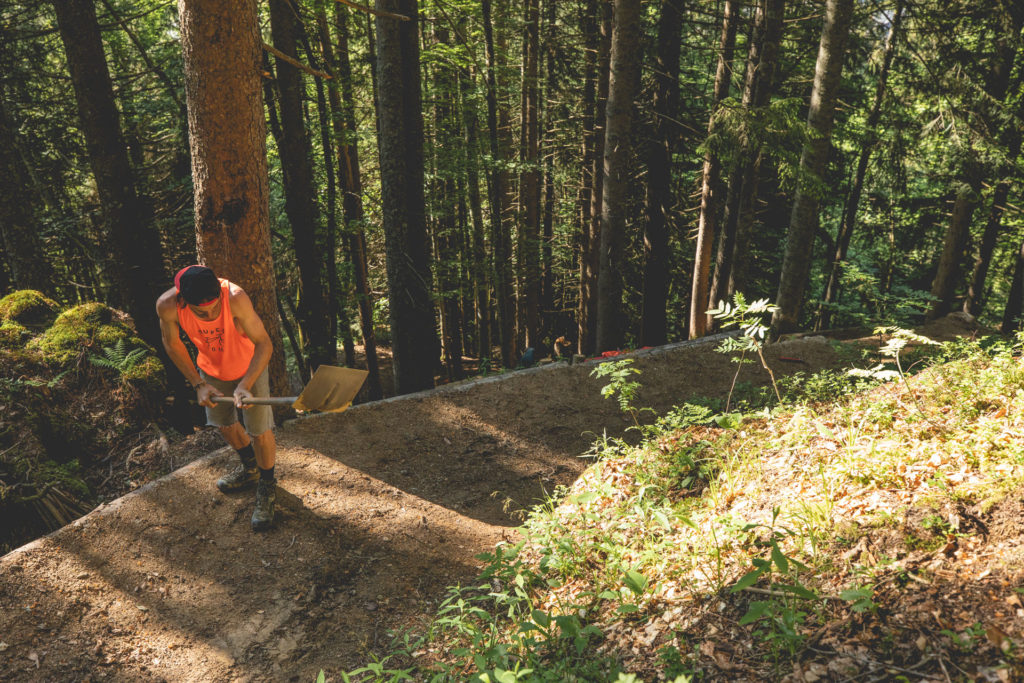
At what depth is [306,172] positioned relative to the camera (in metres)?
9.69

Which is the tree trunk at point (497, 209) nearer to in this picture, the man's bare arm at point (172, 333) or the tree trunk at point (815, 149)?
the tree trunk at point (815, 149)

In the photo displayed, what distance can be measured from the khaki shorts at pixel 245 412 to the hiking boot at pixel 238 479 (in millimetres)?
642

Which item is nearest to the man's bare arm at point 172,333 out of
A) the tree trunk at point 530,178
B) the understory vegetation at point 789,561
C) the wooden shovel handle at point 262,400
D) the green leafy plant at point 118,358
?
the wooden shovel handle at point 262,400

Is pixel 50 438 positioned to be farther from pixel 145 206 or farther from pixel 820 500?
pixel 820 500

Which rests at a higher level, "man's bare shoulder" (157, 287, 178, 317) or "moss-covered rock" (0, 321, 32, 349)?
"man's bare shoulder" (157, 287, 178, 317)

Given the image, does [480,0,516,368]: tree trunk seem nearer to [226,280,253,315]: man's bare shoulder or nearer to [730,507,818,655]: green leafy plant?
[226,280,253,315]: man's bare shoulder

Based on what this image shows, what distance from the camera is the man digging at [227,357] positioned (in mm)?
3898

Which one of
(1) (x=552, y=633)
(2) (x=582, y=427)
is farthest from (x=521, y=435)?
(1) (x=552, y=633)

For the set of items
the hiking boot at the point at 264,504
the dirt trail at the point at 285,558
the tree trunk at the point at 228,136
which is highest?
the tree trunk at the point at 228,136

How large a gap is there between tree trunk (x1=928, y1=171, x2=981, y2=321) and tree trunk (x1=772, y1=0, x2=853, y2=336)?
7300 mm

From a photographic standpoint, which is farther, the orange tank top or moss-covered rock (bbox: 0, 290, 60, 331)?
moss-covered rock (bbox: 0, 290, 60, 331)

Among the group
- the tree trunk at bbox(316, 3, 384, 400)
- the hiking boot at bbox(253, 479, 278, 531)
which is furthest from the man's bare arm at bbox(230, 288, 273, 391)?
the tree trunk at bbox(316, 3, 384, 400)

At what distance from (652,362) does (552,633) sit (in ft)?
19.9

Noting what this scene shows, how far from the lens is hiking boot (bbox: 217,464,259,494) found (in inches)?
193
